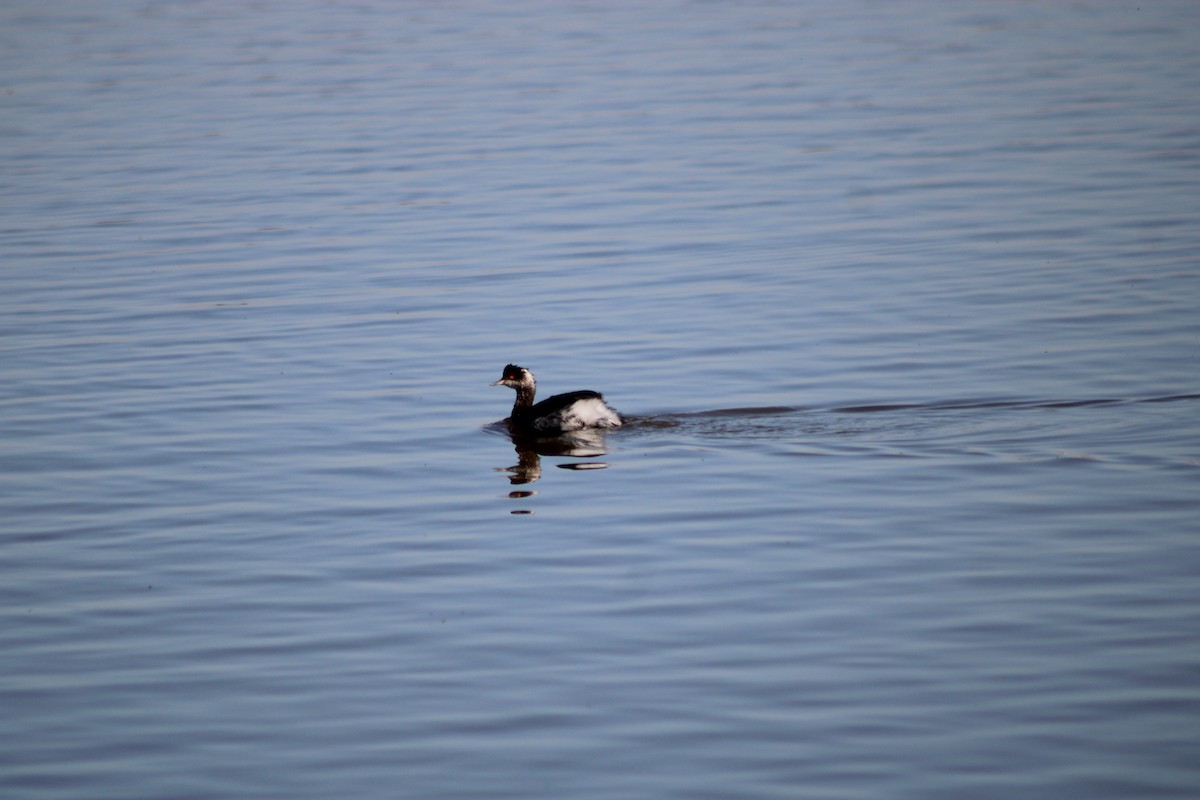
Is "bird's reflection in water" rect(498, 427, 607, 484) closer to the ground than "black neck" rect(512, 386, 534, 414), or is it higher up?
closer to the ground

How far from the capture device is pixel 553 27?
44.2m

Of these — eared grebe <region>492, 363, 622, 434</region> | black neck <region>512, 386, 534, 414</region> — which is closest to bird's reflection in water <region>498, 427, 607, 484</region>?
eared grebe <region>492, 363, 622, 434</region>

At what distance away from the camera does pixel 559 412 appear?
1366 cm

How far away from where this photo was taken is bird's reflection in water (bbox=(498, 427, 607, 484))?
1295cm

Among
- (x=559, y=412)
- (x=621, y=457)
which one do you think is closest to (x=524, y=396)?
(x=559, y=412)

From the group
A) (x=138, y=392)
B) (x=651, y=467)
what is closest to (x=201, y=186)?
(x=138, y=392)

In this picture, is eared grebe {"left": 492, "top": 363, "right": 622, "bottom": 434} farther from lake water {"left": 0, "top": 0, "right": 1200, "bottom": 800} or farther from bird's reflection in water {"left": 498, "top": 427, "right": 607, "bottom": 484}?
lake water {"left": 0, "top": 0, "right": 1200, "bottom": 800}

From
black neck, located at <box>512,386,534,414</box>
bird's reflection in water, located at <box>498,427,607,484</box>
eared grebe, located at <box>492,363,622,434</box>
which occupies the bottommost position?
bird's reflection in water, located at <box>498,427,607,484</box>

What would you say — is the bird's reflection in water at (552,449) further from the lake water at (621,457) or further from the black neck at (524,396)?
the black neck at (524,396)

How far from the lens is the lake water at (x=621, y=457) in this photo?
7965 millimetres

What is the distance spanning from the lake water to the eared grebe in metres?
0.30

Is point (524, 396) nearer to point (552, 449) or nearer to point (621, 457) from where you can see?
point (552, 449)

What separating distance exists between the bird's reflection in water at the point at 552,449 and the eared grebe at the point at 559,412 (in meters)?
0.08

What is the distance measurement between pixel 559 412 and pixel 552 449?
0.99ft
